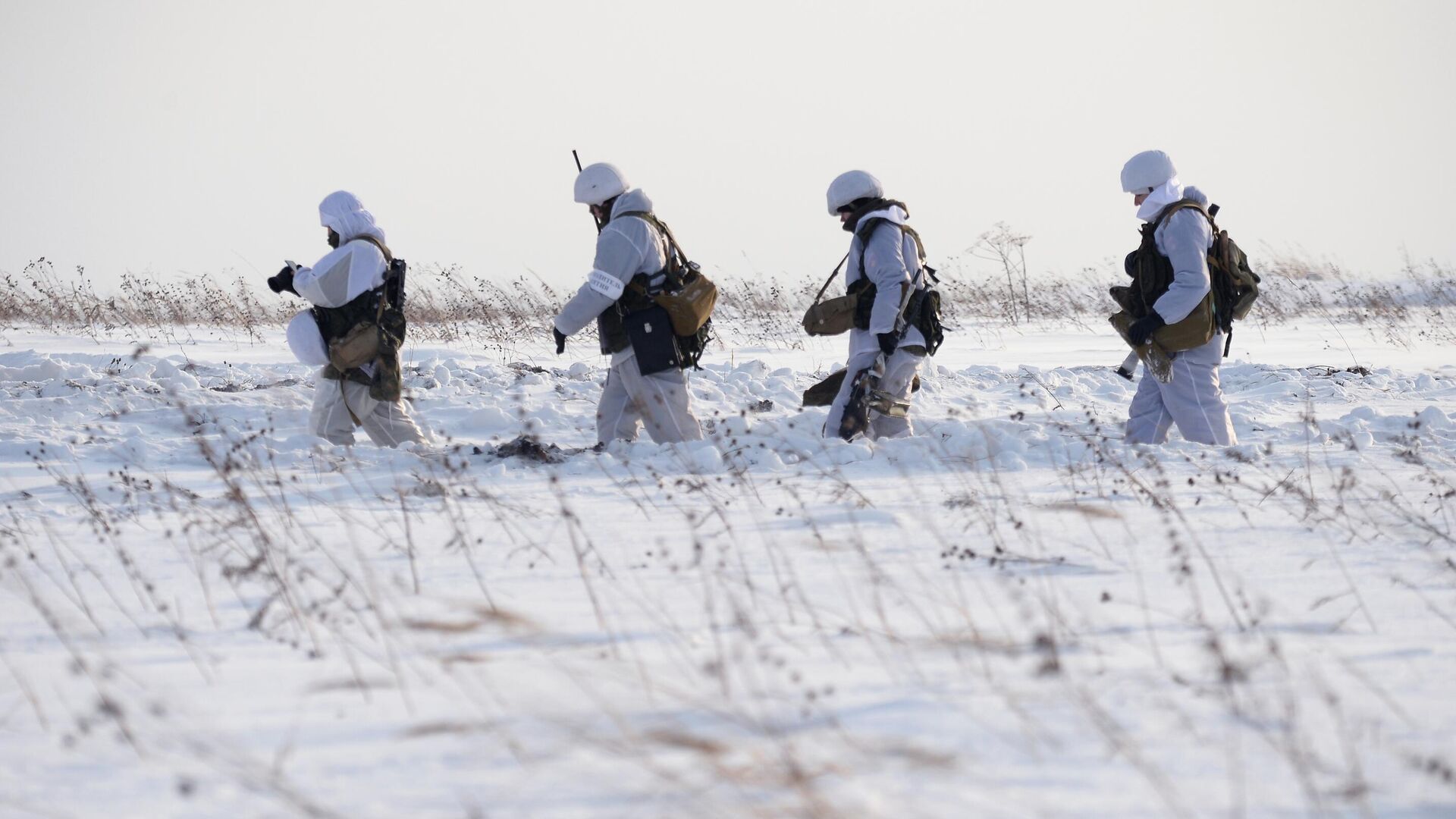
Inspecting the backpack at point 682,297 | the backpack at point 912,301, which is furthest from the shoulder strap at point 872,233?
the backpack at point 682,297

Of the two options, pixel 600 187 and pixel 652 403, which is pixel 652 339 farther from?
pixel 600 187

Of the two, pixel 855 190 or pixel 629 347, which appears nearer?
pixel 629 347

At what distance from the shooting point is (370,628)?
3.10 meters

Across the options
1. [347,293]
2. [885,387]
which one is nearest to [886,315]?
[885,387]

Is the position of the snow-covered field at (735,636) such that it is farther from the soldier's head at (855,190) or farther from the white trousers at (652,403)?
the soldier's head at (855,190)

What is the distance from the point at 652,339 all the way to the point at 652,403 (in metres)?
0.37

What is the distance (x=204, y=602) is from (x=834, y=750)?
1989 millimetres

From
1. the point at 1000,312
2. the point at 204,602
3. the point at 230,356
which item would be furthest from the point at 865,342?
the point at 1000,312

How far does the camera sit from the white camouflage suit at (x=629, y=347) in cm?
643

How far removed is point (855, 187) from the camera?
6973 millimetres

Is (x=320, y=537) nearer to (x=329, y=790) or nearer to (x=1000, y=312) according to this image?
(x=329, y=790)

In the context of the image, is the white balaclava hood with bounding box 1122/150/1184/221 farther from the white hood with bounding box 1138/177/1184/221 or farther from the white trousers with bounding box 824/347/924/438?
the white trousers with bounding box 824/347/924/438

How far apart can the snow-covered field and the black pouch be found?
1.94 feet

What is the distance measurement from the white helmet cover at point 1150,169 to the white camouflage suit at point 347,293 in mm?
4143
